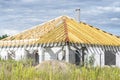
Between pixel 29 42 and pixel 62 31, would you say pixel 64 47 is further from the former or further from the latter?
pixel 29 42

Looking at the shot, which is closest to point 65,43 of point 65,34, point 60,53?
point 65,34

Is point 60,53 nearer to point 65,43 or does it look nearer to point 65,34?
point 65,34

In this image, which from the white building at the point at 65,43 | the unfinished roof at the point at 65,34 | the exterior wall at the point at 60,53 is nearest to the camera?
the white building at the point at 65,43

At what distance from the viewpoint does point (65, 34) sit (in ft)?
95.0

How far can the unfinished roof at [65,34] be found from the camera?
29333 mm

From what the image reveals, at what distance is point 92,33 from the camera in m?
33.6

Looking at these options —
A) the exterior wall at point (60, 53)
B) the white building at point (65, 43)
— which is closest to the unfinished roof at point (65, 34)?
the white building at point (65, 43)

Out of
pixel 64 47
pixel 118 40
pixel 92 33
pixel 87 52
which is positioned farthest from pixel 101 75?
pixel 118 40

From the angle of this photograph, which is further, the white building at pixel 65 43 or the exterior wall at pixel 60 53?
the exterior wall at pixel 60 53

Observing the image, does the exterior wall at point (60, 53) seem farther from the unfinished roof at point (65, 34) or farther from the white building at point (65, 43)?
the unfinished roof at point (65, 34)

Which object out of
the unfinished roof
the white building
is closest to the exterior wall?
the white building

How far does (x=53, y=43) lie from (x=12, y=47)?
20.9 ft

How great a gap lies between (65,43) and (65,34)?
1.25 meters

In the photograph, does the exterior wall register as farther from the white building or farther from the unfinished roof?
the unfinished roof
